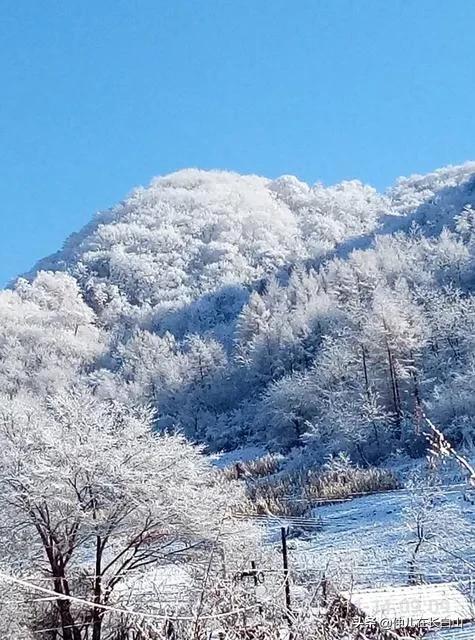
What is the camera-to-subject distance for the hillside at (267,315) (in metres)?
38.0

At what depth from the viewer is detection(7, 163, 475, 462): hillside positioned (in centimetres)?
3797

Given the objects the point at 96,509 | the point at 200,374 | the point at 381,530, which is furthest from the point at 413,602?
the point at 200,374

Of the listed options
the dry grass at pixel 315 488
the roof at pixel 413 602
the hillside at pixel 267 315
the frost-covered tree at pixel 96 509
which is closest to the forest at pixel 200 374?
the frost-covered tree at pixel 96 509

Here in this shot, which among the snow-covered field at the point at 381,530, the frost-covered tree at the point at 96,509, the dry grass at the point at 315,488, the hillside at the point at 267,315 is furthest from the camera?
the hillside at the point at 267,315

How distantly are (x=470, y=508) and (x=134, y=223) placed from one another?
10811cm

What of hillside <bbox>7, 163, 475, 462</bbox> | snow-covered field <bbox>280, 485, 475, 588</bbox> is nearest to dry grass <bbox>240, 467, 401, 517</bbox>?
snow-covered field <bbox>280, 485, 475, 588</bbox>

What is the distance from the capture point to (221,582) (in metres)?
4.43

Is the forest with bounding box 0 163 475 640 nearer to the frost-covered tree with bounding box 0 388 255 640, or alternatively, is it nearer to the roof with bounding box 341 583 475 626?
the frost-covered tree with bounding box 0 388 255 640

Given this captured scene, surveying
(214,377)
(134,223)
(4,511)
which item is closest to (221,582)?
(4,511)

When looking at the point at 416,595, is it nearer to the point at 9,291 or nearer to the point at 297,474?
the point at 297,474

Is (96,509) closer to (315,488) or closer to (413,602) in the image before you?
(413,602)

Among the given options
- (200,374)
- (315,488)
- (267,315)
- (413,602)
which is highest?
(267,315)

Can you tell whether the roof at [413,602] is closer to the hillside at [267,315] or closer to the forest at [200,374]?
the forest at [200,374]

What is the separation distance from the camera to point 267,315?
63.1 m
